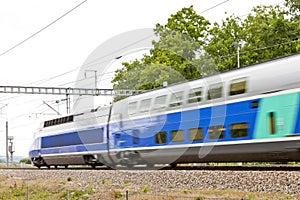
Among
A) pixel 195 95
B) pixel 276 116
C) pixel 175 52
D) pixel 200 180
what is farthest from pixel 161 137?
pixel 175 52

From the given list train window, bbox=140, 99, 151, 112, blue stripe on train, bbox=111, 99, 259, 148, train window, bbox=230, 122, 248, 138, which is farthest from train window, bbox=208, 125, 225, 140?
train window, bbox=140, 99, 151, 112

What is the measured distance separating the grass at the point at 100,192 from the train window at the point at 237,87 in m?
4.20

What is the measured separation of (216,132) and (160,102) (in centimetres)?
404

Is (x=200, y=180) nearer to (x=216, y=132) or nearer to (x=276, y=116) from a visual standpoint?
(x=216, y=132)

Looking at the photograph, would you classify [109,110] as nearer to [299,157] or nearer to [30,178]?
[30,178]

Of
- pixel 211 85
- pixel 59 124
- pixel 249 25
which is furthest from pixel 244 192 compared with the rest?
pixel 249 25

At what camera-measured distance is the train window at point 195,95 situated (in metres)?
20.1

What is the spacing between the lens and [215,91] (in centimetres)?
1938

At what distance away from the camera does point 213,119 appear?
→ 19.0 m

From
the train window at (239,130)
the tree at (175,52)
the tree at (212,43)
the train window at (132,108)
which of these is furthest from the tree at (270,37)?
the train window at (239,130)

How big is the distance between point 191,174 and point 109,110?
949cm

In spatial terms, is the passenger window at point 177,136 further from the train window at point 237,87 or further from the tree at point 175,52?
the tree at point 175,52

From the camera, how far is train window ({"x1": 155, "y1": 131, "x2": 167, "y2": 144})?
21.4 m

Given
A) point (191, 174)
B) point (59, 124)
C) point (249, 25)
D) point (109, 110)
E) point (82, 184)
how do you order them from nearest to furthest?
point (191, 174) → point (82, 184) → point (109, 110) → point (59, 124) → point (249, 25)
